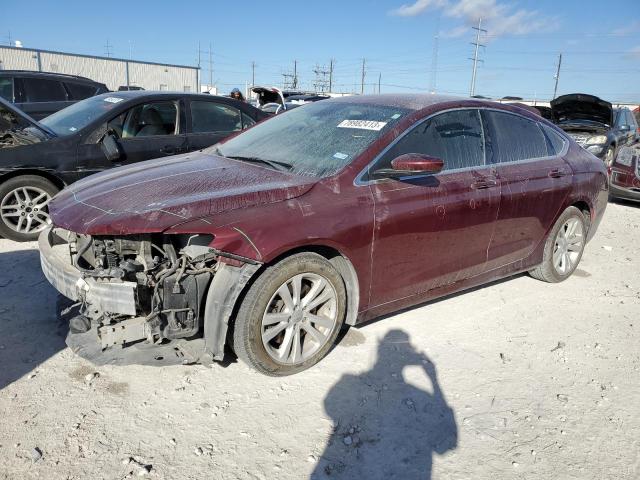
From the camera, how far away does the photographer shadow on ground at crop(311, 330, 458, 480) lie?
92.7 inches

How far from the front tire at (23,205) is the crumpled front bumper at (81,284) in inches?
85.4

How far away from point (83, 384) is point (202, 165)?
161 centimetres

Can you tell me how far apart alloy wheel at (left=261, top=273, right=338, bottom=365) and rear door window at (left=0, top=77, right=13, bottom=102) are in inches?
320

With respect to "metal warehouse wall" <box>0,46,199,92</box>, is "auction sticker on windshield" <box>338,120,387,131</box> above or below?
below

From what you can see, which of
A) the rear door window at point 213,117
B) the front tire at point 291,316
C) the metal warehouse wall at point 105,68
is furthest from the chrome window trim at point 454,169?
the metal warehouse wall at point 105,68

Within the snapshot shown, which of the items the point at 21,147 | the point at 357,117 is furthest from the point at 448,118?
the point at 21,147

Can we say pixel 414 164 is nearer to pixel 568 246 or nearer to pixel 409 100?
pixel 409 100

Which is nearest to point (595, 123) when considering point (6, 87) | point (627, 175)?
point (627, 175)

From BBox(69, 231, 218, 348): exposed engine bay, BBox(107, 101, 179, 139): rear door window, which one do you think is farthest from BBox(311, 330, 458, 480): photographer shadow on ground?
BBox(107, 101, 179, 139): rear door window

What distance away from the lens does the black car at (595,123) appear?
10.4 m

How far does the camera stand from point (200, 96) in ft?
20.3

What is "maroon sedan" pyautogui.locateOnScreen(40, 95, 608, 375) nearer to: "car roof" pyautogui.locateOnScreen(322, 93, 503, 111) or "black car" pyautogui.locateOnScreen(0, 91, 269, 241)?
"car roof" pyautogui.locateOnScreen(322, 93, 503, 111)

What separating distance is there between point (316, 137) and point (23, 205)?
3.36m

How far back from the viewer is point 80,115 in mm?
5656
